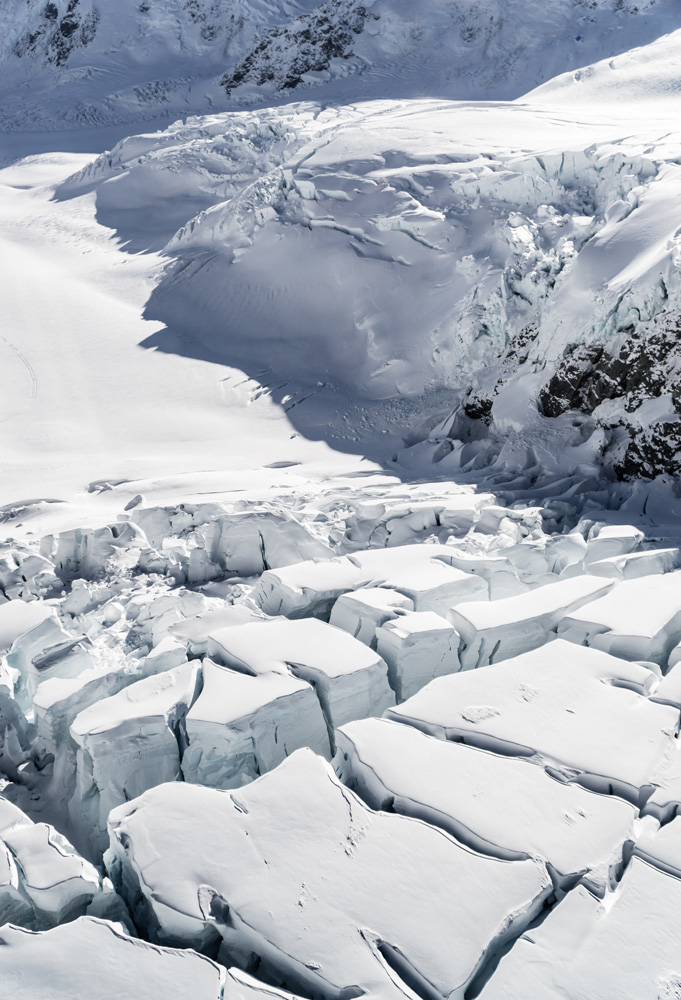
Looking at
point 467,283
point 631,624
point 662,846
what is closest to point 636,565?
point 631,624

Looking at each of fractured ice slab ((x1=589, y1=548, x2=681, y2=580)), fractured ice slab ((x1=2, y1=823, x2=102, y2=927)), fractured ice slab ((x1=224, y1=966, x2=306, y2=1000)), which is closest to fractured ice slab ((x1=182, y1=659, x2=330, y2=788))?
fractured ice slab ((x1=2, y1=823, x2=102, y2=927))

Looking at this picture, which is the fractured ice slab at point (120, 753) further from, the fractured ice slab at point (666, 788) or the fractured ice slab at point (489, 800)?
the fractured ice slab at point (666, 788)

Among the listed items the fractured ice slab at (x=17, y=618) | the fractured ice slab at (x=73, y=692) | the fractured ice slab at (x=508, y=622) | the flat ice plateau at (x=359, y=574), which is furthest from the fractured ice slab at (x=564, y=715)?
the fractured ice slab at (x=17, y=618)

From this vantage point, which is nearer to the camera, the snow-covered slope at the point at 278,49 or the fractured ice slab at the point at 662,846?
the fractured ice slab at the point at 662,846

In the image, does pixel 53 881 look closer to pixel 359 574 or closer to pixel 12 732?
pixel 12 732

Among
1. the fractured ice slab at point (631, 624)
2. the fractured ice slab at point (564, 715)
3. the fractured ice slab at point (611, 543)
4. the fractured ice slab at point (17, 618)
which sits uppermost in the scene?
the fractured ice slab at point (17, 618)

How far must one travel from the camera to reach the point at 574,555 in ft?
13.0

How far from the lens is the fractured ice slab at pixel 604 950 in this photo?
164 centimetres

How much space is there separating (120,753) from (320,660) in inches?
29.0

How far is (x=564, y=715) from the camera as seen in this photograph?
96.8 inches

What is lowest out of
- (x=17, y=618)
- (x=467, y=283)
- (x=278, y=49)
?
(x=17, y=618)

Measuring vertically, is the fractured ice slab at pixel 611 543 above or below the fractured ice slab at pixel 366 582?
below

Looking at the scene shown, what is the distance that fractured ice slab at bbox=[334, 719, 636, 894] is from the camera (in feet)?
6.39

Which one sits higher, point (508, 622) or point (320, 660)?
point (320, 660)
